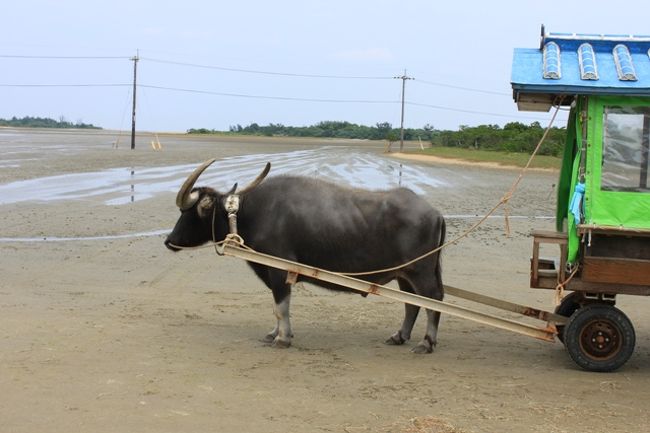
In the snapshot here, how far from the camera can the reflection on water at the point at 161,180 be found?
18.4 metres

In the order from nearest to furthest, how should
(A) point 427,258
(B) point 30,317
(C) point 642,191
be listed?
(C) point 642,191 → (A) point 427,258 → (B) point 30,317

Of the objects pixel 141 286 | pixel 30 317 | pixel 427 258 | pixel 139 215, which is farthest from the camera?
pixel 139 215

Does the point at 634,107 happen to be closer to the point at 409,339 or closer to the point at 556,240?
the point at 556,240

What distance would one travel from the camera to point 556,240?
6773 millimetres

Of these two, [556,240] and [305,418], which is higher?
[556,240]

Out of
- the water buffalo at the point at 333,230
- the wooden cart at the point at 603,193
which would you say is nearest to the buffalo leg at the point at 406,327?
the water buffalo at the point at 333,230

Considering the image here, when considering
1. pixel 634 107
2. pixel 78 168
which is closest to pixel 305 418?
pixel 634 107

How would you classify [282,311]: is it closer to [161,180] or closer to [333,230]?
[333,230]

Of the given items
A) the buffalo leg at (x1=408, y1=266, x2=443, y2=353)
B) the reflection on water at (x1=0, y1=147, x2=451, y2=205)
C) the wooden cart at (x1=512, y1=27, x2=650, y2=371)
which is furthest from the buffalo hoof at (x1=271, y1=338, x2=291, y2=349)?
the reflection on water at (x1=0, y1=147, x2=451, y2=205)

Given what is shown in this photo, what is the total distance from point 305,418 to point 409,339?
260 cm

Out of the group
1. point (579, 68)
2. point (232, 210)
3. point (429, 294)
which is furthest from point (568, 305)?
point (232, 210)

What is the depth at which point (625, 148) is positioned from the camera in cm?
659

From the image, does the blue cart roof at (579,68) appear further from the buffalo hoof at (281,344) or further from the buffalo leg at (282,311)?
the buffalo hoof at (281,344)

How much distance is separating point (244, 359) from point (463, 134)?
190 ft
